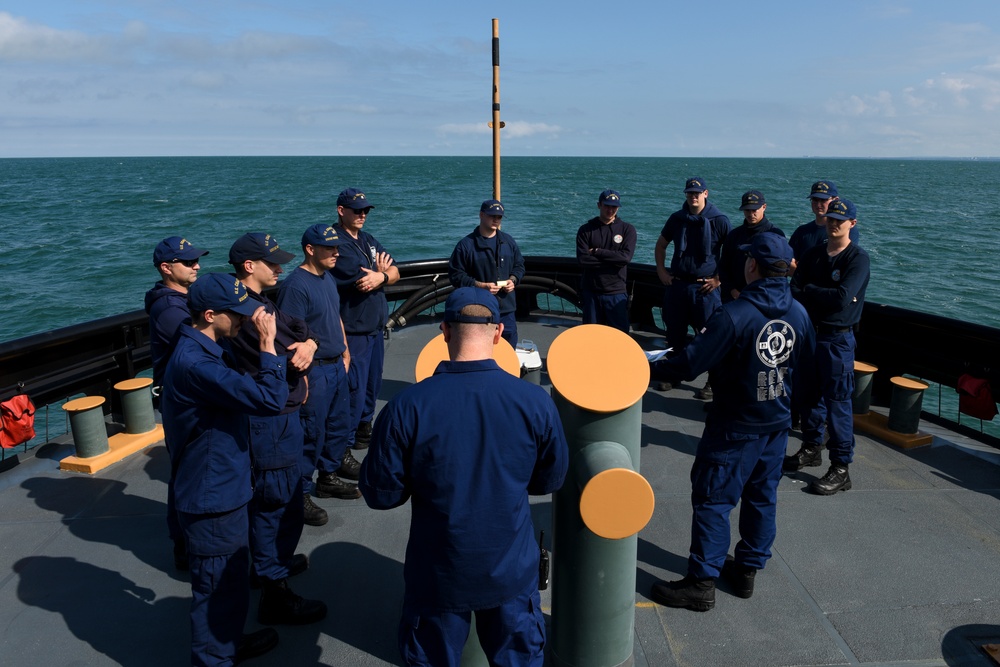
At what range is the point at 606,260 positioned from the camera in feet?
21.9

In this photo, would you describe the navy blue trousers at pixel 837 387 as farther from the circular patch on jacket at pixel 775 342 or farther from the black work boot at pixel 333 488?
the black work boot at pixel 333 488

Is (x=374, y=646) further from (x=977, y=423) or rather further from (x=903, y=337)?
(x=977, y=423)

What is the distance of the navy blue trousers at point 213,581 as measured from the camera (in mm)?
2846

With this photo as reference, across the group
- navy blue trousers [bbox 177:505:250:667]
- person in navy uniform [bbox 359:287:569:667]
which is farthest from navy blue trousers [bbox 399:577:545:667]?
navy blue trousers [bbox 177:505:250:667]

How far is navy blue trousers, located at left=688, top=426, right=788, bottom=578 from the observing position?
3410 mm

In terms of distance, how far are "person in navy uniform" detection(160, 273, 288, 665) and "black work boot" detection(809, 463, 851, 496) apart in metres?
3.49

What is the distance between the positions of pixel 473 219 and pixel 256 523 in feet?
132

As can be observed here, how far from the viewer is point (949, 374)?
18.0ft

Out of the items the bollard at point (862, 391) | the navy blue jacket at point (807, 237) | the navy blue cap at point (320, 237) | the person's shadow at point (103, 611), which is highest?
the navy blue cap at point (320, 237)

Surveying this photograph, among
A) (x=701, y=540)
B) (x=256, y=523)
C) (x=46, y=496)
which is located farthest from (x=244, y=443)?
(x=46, y=496)

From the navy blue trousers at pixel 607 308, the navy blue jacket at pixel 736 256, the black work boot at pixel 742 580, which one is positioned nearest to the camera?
the black work boot at pixel 742 580

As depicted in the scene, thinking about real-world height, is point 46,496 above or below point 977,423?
above

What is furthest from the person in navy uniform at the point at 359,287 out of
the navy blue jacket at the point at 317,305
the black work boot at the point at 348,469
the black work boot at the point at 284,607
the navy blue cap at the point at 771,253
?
the navy blue cap at the point at 771,253

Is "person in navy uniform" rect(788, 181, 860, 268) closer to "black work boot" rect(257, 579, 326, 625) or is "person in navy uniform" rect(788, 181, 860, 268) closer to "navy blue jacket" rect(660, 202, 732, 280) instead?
"navy blue jacket" rect(660, 202, 732, 280)
